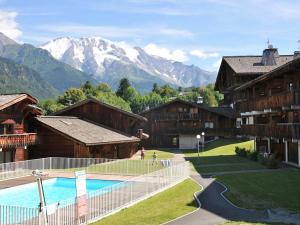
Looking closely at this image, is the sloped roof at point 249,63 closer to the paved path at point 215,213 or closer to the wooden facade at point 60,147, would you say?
the wooden facade at point 60,147

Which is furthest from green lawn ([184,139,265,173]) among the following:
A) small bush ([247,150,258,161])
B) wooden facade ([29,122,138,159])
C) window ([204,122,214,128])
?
wooden facade ([29,122,138,159])

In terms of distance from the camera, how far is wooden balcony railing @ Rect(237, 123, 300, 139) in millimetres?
35159

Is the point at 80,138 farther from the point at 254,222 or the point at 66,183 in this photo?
the point at 254,222

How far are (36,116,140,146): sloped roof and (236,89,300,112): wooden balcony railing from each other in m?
14.0

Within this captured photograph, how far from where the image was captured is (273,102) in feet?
134

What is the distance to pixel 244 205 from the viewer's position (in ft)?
75.8

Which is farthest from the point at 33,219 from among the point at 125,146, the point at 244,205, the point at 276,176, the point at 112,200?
the point at 125,146

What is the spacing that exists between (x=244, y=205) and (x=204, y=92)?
150 metres

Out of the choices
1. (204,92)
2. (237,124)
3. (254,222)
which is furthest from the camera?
(204,92)

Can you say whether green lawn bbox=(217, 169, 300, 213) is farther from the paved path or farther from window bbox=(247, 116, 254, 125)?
window bbox=(247, 116, 254, 125)

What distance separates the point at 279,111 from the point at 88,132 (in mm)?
19963

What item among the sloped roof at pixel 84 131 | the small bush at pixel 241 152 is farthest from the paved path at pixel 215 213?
the small bush at pixel 241 152

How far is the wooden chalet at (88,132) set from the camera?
4553cm

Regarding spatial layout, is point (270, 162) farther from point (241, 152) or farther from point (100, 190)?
point (100, 190)
